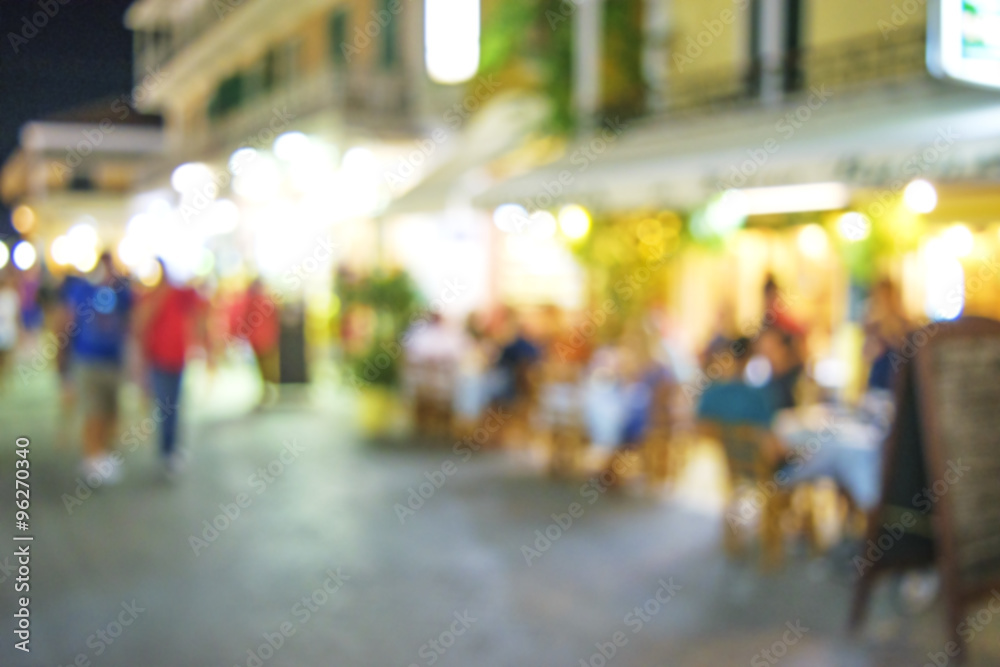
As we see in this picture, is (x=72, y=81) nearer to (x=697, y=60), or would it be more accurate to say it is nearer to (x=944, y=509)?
(x=944, y=509)

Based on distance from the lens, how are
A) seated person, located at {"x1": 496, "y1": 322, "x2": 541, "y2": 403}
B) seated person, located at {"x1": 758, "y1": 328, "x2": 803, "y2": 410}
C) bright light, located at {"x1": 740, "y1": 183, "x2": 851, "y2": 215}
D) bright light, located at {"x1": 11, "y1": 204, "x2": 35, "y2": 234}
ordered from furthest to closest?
seated person, located at {"x1": 496, "y1": 322, "x2": 541, "y2": 403} < bright light, located at {"x1": 11, "y1": 204, "x2": 35, "y2": 234} < bright light, located at {"x1": 740, "y1": 183, "x2": 851, "y2": 215} < seated person, located at {"x1": 758, "y1": 328, "x2": 803, "y2": 410}

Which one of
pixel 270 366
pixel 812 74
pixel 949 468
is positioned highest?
pixel 812 74

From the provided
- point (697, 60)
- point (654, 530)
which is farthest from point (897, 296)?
point (697, 60)

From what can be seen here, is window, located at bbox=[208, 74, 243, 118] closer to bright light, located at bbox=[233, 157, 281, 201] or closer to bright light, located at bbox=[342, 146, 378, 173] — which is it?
bright light, located at bbox=[233, 157, 281, 201]

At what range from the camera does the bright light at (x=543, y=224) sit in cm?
1417

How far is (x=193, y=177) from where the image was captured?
28297mm

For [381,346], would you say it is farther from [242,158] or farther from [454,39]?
[242,158]

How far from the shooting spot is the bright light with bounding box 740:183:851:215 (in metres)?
8.45

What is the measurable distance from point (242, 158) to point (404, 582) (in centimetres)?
1867

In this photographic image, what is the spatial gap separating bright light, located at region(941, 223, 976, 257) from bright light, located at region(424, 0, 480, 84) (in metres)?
7.57

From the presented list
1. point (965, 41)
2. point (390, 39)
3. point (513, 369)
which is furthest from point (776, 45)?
point (390, 39)

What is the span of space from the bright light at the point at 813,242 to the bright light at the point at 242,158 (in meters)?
14.1

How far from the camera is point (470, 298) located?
18.2m

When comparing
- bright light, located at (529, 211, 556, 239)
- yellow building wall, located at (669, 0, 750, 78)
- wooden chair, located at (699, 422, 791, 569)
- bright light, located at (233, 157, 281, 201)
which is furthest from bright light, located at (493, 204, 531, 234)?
bright light, located at (233, 157, 281, 201)
